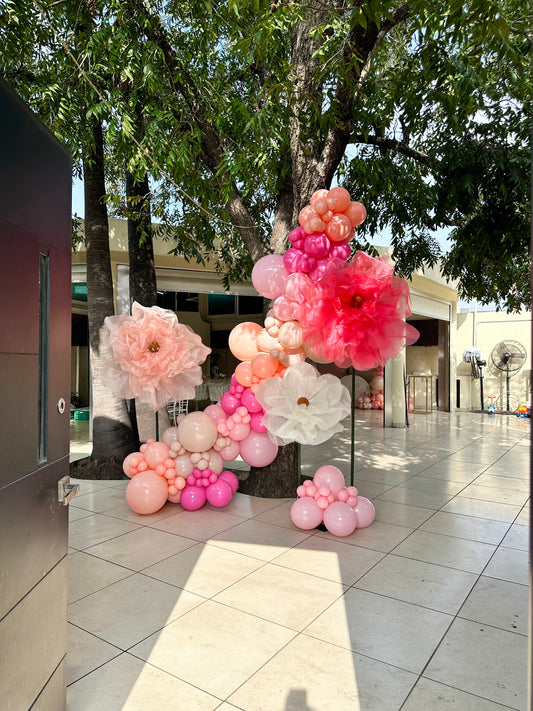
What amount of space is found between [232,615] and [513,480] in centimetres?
449

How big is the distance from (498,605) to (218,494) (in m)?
2.47

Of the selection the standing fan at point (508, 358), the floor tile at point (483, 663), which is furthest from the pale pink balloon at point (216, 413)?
the standing fan at point (508, 358)

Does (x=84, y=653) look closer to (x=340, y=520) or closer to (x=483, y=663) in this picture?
(x=483, y=663)

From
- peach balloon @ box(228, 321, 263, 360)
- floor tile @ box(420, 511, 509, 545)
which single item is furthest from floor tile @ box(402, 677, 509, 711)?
peach balloon @ box(228, 321, 263, 360)

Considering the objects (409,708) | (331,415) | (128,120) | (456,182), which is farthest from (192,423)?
(456,182)

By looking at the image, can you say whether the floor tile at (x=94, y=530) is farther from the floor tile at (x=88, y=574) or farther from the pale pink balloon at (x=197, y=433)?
the pale pink balloon at (x=197, y=433)

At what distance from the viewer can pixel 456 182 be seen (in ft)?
18.1

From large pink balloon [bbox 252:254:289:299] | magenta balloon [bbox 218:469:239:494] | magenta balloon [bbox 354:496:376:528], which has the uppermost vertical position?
large pink balloon [bbox 252:254:289:299]

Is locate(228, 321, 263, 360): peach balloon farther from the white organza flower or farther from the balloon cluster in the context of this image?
the balloon cluster

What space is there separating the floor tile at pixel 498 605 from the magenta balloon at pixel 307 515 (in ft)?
A: 4.24

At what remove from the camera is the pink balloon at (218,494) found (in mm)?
4598

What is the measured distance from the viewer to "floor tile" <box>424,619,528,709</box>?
7.13 feet

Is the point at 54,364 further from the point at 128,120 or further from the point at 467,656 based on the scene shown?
the point at 128,120

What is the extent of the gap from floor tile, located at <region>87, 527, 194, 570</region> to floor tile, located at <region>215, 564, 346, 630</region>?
721 millimetres
